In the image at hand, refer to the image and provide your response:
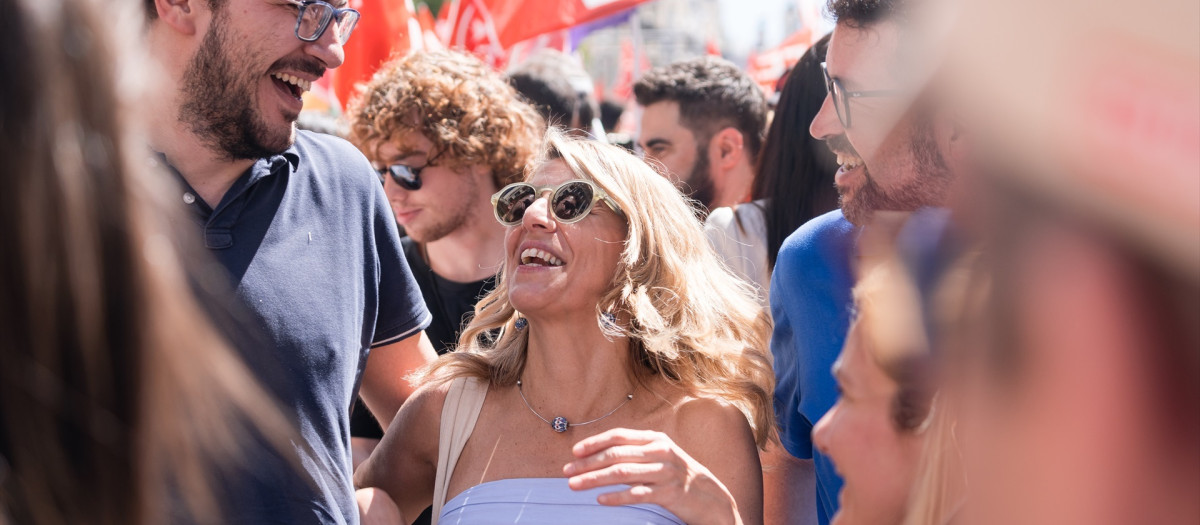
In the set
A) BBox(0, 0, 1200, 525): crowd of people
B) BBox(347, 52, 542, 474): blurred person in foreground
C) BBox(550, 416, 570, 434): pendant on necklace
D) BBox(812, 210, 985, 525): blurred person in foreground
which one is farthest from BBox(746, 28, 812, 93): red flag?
BBox(812, 210, 985, 525): blurred person in foreground

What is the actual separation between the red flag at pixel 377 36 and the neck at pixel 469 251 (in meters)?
1.76

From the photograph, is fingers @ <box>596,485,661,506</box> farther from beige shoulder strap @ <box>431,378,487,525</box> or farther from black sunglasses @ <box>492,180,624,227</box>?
black sunglasses @ <box>492,180,624,227</box>

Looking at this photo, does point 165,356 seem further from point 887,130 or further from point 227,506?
point 887,130

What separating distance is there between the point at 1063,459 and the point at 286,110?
197 cm

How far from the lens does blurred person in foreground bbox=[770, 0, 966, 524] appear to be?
193 cm

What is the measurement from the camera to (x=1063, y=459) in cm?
71

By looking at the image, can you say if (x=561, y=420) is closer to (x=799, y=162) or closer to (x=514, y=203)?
(x=514, y=203)

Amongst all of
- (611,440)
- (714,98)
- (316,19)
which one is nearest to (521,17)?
(714,98)

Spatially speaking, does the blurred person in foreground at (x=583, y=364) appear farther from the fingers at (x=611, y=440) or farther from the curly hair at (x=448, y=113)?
the curly hair at (x=448, y=113)

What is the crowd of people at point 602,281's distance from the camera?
0.68m

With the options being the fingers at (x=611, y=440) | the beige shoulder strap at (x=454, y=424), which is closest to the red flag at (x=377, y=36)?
the beige shoulder strap at (x=454, y=424)

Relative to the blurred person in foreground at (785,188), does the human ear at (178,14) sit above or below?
above

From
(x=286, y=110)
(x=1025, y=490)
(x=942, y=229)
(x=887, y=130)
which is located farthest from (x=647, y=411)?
(x=1025, y=490)

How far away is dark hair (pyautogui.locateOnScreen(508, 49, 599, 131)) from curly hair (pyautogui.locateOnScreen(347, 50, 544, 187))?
903 millimetres
